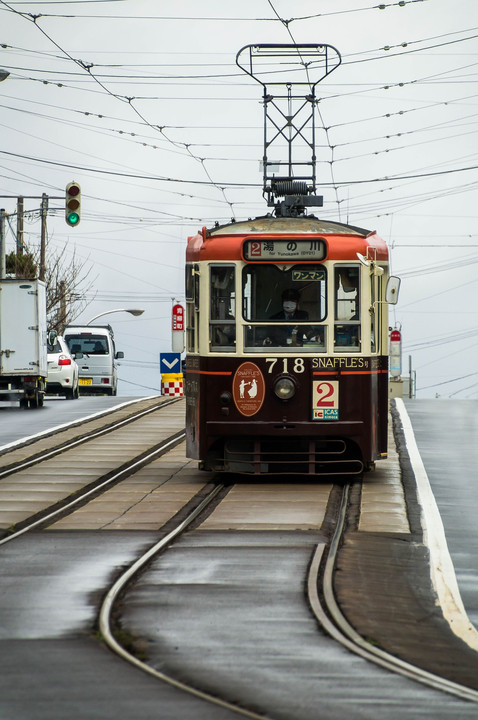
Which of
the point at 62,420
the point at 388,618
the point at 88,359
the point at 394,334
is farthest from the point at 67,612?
the point at 394,334

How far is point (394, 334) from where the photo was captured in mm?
70438

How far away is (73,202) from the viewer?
29734 millimetres

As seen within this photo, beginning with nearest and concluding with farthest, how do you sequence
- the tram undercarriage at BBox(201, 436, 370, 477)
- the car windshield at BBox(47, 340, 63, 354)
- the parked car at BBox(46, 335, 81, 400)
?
the tram undercarriage at BBox(201, 436, 370, 477) → the parked car at BBox(46, 335, 81, 400) → the car windshield at BBox(47, 340, 63, 354)

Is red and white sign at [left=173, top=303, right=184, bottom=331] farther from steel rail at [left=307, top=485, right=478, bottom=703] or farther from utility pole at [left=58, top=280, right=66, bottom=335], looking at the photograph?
steel rail at [left=307, top=485, right=478, bottom=703]

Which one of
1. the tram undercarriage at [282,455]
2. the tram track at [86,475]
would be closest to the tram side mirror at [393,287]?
the tram undercarriage at [282,455]

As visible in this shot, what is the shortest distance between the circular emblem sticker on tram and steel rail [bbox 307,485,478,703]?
4384 millimetres

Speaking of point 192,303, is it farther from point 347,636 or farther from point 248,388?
point 347,636

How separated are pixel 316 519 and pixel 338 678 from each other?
6056mm

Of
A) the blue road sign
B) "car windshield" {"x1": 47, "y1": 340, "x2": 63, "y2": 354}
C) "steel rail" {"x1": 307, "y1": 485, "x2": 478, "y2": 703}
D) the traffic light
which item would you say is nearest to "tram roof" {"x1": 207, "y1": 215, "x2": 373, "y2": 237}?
"steel rail" {"x1": 307, "y1": 485, "x2": 478, "y2": 703}

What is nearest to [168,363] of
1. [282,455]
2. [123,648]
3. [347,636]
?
[282,455]

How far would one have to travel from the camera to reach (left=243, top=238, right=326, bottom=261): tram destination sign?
49.6ft

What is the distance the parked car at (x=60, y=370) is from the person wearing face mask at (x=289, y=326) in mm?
20737

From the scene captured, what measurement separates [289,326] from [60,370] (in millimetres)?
21271

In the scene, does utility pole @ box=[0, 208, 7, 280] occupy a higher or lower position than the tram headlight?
higher
